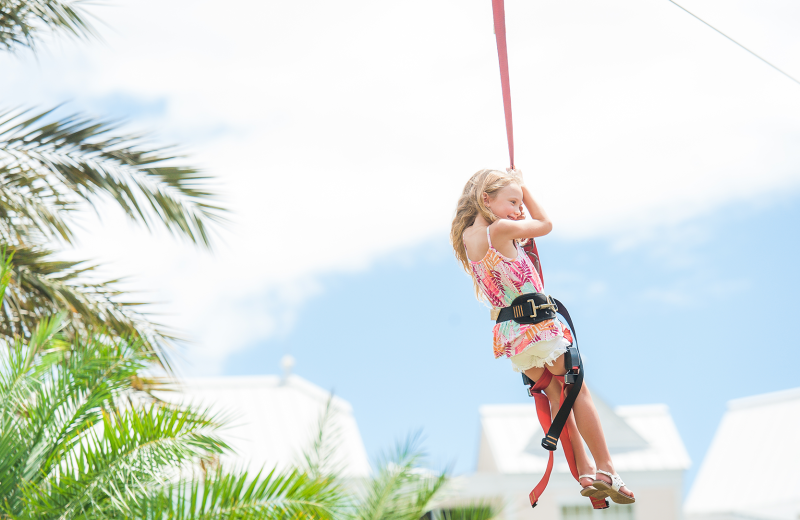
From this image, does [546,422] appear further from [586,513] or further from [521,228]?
[586,513]

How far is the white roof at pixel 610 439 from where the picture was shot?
1994cm

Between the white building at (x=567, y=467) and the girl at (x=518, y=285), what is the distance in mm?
15233

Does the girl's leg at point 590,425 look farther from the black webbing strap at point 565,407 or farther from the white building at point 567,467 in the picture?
the white building at point 567,467

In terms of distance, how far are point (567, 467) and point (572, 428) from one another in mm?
16020

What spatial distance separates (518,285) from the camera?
3207 mm

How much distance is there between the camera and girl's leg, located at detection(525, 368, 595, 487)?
10.3ft

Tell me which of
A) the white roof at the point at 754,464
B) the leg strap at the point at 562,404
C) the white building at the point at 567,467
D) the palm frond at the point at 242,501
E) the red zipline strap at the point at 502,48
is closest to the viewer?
the red zipline strap at the point at 502,48

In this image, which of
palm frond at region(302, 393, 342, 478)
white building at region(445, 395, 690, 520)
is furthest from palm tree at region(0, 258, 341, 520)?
white building at region(445, 395, 690, 520)

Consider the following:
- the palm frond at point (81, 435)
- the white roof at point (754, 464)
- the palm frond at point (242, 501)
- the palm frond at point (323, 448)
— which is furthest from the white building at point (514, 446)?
the palm frond at point (242, 501)

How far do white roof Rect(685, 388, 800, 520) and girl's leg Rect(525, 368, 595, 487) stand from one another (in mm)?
17657

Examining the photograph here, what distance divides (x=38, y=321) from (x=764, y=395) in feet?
66.3

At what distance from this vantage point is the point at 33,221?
7992 mm

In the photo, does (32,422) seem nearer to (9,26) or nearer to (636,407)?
(9,26)

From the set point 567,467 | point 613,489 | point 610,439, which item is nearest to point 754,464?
point 610,439
